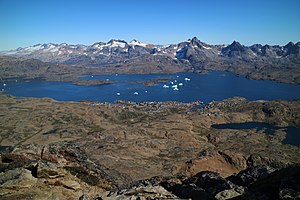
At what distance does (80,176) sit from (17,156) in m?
5.29

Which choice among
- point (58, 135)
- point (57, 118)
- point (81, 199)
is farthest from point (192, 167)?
point (57, 118)

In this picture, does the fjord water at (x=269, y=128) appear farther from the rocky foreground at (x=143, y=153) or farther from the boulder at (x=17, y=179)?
the boulder at (x=17, y=179)

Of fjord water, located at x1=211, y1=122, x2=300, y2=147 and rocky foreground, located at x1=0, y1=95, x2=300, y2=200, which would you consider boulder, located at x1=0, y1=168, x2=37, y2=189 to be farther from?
fjord water, located at x1=211, y1=122, x2=300, y2=147

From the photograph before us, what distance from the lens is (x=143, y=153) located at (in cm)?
7488

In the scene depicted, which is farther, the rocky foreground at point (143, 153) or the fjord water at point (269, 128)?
the fjord water at point (269, 128)

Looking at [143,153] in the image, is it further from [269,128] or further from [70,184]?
[269,128]

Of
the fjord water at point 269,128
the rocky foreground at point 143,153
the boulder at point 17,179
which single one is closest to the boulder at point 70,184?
the rocky foreground at point 143,153

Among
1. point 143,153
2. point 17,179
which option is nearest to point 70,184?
point 17,179

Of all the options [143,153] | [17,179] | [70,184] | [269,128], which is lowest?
[269,128]

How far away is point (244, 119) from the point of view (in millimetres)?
131125

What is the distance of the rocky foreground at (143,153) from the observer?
1808cm

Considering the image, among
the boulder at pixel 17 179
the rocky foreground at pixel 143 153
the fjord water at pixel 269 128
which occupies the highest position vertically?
the boulder at pixel 17 179

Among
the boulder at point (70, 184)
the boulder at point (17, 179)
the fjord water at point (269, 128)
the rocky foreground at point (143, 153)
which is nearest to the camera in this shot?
the boulder at point (17, 179)

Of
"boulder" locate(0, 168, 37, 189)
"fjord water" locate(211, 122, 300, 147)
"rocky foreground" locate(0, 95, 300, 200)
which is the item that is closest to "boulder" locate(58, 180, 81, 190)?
"rocky foreground" locate(0, 95, 300, 200)
